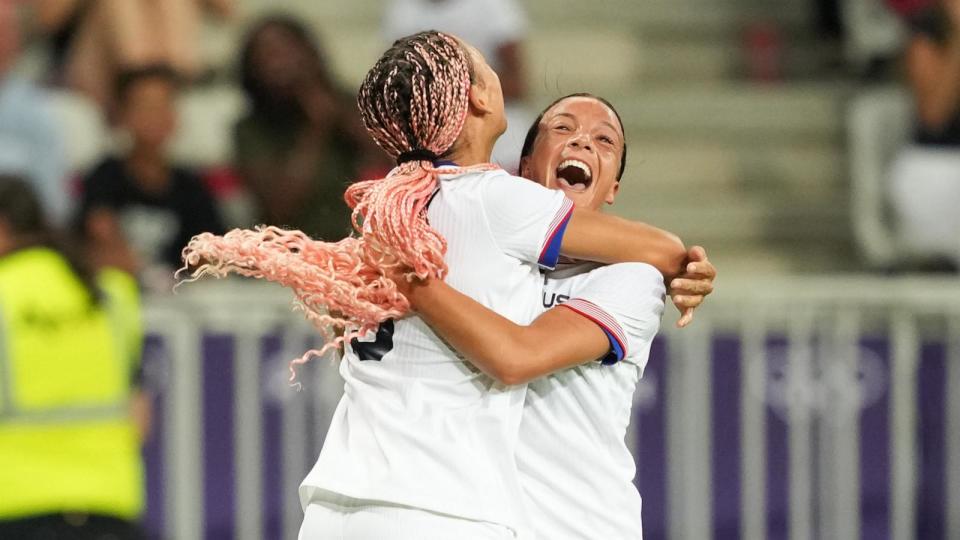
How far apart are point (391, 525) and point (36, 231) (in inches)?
109

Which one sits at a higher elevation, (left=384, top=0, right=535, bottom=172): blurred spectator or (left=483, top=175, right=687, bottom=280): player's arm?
(left=384, top=0, right=535, bottom=172): blurred spectator

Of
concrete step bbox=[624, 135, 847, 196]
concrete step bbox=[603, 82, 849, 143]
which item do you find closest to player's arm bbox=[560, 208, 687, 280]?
concrete step bbox=[624, 135, 847, 196]

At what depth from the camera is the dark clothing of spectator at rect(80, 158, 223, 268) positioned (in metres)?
6.49

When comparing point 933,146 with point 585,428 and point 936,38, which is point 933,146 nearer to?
point 936,38

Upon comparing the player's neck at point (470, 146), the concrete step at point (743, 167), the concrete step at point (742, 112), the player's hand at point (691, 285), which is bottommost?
the player's hand at point (691, 285)

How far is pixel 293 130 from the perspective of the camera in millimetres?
6723

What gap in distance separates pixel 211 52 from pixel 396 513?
218 inches

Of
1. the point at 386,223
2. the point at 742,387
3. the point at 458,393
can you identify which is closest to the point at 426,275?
the point at 386,223

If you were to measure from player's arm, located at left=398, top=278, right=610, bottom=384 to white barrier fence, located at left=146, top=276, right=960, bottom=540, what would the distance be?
3.09m

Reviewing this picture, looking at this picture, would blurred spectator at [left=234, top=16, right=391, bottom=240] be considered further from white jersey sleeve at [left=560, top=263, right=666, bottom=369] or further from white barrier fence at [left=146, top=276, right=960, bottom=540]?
white jersey sleeve at [left=560, top=263, right=666, bottom=369]

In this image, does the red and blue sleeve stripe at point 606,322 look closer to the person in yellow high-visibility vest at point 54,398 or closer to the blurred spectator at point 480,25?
the person in yellow high-visibility vest at point 54,398

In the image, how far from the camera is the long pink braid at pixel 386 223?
9.02 feet

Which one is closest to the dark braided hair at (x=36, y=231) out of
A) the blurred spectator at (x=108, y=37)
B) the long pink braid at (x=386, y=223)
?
the blurred spectator at (x=108, y=37)

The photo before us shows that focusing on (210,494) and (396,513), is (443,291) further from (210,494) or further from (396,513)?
(210,494)
